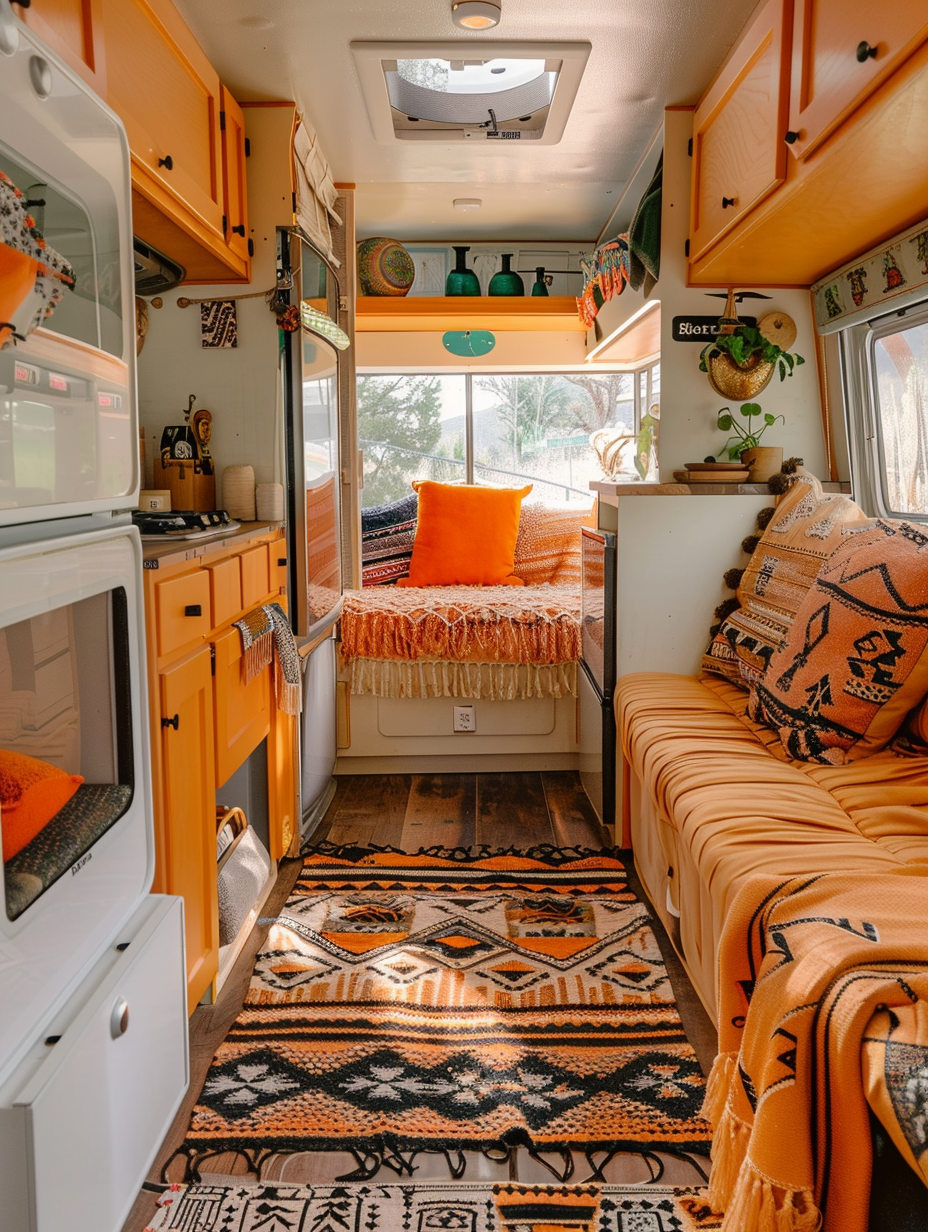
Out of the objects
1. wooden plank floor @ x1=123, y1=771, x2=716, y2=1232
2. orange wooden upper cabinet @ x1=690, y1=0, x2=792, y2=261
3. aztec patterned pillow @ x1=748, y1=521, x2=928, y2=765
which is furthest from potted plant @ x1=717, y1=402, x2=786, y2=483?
wooden plank floor @ x1=123, y1=771, x2=716, y2=1232

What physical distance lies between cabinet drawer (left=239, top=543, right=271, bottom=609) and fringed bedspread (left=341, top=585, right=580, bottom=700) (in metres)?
0.99

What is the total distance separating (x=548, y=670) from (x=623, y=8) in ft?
6.79

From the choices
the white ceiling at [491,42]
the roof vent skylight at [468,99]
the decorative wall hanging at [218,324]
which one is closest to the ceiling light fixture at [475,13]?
the white ceiling at [491,42]

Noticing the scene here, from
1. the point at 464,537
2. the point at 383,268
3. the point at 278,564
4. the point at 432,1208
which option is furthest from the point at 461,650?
the point at 432,1208

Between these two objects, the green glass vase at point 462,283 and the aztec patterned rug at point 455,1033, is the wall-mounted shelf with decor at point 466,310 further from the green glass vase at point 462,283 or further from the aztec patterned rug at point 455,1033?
the aztec patterned rug at point 455,1033

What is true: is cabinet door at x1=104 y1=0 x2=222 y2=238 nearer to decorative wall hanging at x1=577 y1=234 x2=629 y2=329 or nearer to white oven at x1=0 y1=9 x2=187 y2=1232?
white oven at x1=0 y1=9 x2=187 y2=1232

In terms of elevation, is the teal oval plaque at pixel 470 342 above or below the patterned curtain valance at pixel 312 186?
below

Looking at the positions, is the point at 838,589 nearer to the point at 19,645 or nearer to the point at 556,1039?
the point at 556,1039

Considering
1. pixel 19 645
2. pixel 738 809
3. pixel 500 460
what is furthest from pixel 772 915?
pixel 500 460

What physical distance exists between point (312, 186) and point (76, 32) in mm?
1690

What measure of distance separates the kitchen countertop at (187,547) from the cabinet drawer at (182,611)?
4 centimetres

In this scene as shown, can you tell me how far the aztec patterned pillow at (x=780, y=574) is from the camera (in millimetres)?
2365

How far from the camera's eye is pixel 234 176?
2.64 metres

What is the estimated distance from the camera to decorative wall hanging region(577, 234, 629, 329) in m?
3.36
